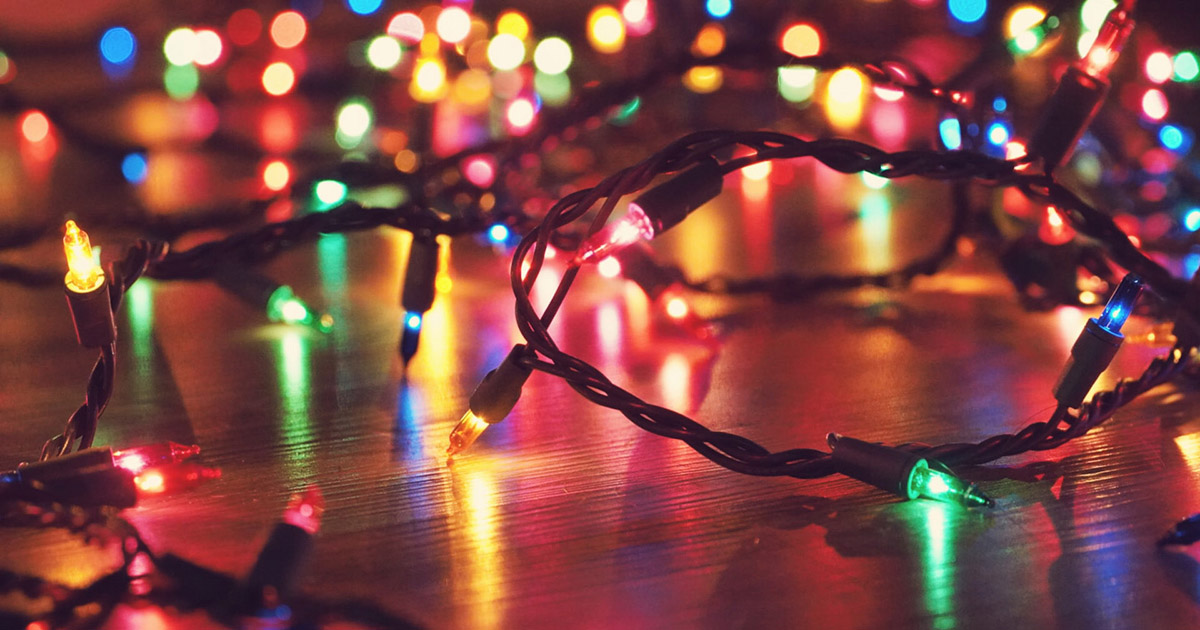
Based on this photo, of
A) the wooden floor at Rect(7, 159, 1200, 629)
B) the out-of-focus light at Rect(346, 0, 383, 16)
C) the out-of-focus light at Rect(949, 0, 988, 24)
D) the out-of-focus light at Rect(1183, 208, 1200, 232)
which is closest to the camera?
the wooden floor at Rect(7, 159, 1200, 629)

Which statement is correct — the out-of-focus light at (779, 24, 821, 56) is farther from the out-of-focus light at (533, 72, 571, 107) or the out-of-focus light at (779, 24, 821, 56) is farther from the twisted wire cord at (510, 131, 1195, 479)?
the twisted wire cord at (510, 131, 1195, 479)

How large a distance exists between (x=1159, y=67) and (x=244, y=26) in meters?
1.70

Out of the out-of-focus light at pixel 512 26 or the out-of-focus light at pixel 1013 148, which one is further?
the out-of-focus light at pixel 512 26

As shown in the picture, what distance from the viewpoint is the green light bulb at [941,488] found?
1.65 ft

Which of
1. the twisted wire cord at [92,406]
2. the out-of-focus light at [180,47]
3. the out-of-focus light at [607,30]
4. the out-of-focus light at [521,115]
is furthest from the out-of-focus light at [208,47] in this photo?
the twisted wire cord at [92,406]

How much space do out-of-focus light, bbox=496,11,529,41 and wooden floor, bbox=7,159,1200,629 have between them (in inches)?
34.0

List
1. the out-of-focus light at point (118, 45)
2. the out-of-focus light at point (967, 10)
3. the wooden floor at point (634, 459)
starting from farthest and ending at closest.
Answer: the out-of-focus light at point (118, 45)
the out-of-focus light at point (967, 10)
the wooden floor at point (634, 459)

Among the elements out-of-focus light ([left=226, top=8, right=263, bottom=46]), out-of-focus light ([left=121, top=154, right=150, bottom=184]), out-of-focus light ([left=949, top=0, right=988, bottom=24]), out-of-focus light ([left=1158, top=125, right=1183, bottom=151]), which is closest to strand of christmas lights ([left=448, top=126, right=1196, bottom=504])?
out-of-focus light ([left=1158, top=125, right=1183, bottom=151])

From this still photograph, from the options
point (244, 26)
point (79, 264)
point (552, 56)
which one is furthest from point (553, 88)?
point (79, 264)

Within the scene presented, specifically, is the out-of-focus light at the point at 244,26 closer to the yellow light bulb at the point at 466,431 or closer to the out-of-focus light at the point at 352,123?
the out-of-focus light at the point at 352,123

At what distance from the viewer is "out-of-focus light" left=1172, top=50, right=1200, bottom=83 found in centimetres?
104

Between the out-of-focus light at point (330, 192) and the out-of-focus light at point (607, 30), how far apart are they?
2.81ft

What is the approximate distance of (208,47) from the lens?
191 centimetres

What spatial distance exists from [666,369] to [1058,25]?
1.39 ft
